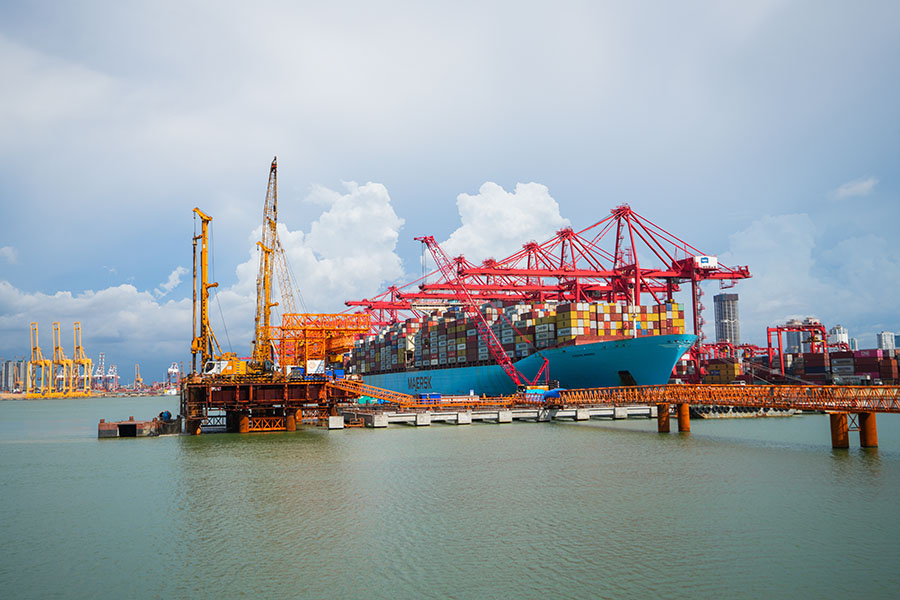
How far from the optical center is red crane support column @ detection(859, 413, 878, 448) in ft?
109

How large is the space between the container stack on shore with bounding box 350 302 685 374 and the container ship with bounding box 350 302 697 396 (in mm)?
119

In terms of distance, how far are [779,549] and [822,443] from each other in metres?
25.0

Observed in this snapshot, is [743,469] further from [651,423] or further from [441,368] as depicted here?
[441,368]

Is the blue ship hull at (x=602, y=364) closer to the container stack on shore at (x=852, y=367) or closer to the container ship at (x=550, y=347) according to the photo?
the container ship at (x=550, y=347)

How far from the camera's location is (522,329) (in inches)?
3361

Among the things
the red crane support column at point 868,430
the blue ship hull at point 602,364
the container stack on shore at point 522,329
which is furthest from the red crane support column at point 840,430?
the container stack on shore at point 522,329

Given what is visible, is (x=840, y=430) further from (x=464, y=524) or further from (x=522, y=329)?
(x=522, y=329)

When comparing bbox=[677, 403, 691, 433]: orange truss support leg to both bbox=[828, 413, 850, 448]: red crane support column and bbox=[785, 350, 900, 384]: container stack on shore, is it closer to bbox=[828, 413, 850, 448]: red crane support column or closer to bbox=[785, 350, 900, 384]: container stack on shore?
bbox=[828, 413, 850, 448]: red crane support column

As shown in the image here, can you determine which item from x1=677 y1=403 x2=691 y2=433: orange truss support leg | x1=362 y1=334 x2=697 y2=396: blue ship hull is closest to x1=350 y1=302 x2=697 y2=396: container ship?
x1=362 y1=334 x2=697 y2=396: blue ship hull

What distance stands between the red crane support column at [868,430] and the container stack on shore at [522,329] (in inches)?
1649

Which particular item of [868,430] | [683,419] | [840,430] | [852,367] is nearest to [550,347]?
[683,419]

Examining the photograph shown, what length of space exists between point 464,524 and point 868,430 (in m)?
23.8

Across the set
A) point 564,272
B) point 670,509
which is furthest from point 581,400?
point 670,509

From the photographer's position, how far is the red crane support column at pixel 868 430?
33375 mm
